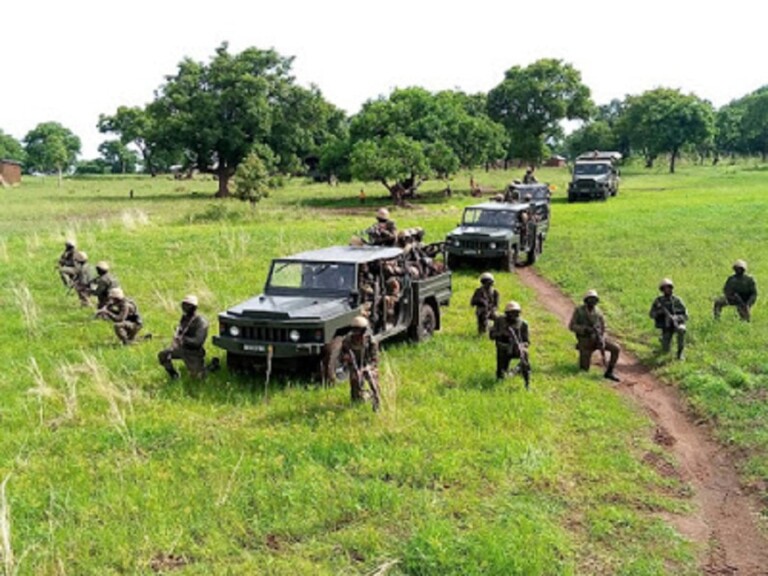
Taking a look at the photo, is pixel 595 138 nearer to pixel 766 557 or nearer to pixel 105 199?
pixel 105 199

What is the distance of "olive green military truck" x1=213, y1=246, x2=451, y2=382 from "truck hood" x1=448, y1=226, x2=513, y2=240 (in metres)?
5.87

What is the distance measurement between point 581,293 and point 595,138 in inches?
3142

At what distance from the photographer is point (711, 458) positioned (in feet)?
27.3

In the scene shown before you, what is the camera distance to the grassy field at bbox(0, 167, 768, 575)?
20.0ft

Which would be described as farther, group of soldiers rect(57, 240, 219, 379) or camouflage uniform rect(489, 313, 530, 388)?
group of soldiers rect(57, 240, 219, 379)

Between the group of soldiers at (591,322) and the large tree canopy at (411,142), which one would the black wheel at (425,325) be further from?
the large tree canopy at (411,142)

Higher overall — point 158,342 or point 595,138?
point 595,138

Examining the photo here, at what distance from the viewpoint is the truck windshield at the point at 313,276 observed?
10711mm

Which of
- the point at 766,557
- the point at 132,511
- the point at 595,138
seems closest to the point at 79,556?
the point at 132,511

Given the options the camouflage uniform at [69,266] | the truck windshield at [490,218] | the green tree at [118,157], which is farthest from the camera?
the green tree at [118,157]

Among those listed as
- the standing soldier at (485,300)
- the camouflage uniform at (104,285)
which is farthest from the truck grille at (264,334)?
the camouflage uniform at (104,285)

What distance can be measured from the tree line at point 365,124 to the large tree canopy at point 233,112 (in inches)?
2.5

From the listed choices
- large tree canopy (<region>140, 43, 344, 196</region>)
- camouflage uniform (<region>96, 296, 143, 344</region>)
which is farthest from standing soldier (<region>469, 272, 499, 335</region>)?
large tree canopy (<region>140, 43, 344, 196</region>)

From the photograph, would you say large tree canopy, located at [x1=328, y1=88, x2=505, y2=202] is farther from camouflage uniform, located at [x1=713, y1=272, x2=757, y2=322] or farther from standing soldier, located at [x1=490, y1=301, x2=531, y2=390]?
standing soldier, located at [x1=490, y1=301, x2=531, y2=390]
